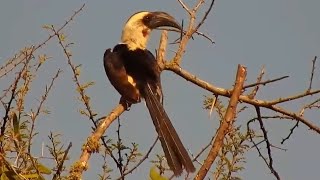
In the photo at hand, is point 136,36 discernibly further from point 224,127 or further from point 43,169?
point 224,127

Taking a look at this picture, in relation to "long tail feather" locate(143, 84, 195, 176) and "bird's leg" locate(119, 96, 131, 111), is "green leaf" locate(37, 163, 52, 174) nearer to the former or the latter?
"long tail feather" locate(143, 84, 195, 176)

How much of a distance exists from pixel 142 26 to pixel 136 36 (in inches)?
4.0

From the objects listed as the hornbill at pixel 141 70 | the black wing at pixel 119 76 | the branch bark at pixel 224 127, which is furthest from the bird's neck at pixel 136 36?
the branch bark at pixel 224 127

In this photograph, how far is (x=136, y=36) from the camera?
4836mm

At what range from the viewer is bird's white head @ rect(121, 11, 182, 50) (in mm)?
4805

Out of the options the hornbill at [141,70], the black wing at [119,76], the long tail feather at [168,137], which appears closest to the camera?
the long tail feather at [168,137]

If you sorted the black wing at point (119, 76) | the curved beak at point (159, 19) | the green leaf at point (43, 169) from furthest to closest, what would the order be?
the curved beak at point (159, 19) → the black wing at point (119, 76) → the green leaf at point (43, 169)

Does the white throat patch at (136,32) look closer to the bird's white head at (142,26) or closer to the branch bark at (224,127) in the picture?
the bird's white head at (142,26)

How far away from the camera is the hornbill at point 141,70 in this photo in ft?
11.3

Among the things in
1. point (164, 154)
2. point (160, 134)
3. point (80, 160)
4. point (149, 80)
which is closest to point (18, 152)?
point (80, 160)

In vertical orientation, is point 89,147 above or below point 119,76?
below

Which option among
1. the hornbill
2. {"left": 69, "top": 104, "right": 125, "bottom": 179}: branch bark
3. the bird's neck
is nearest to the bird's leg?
the hornbill

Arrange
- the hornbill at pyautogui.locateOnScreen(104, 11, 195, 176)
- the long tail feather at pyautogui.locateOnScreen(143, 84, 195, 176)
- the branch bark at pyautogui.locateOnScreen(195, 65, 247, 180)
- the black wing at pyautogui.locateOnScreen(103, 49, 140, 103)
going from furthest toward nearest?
the black wing at pyautogui.locateOnScreen(103, 49, 140, 103) < the hornbill at pyautogui.locateOnScreen(104, 11, 195, 176) < the long tail feather at pyautogui.locateOnScreen(143, 84, 195, 176) < the branch bark at pyautogui.locateOnScreen(195, 65, 247, 180)

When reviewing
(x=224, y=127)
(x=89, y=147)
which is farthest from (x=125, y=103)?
(x=224, y=127)
